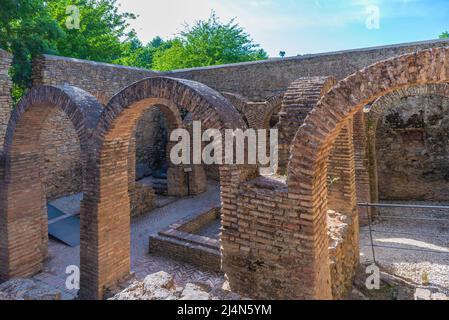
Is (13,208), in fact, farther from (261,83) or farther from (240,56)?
(240,56)

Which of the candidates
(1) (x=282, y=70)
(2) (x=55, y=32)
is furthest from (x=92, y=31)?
(1) (x=282, y=70)

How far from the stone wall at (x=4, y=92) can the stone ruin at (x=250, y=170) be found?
3 centimetres

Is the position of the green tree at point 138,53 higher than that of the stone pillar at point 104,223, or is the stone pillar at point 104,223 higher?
the green tree at point 138,53

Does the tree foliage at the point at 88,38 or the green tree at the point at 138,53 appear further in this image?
the green tree at the point at 138,53

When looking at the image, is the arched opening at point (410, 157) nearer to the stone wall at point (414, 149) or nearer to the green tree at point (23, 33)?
the stone wall at point (414, 149)

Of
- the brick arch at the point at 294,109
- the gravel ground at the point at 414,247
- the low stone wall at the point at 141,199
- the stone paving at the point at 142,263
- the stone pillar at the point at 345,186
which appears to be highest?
the brick arch at the point at 294,109

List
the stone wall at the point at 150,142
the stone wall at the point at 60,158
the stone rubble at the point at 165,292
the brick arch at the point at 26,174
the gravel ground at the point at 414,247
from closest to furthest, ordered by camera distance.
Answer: the stone rubble at the point at 165,292
the brick arch at the point at 26,174
the gravel ground at the point at 414,247
the stone wall at the point at 60,158
the stone wall at the point at 150,142

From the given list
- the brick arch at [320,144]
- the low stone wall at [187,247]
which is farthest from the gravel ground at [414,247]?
the low stone wall at [187,247]

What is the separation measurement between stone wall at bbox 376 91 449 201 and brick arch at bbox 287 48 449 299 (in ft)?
29.0

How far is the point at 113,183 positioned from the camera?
5.33m

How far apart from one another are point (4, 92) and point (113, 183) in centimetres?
414

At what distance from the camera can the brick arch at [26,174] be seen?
17.6 ft

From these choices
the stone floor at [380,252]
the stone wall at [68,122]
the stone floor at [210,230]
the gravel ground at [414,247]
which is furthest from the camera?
A: the stone wall at [68,122]

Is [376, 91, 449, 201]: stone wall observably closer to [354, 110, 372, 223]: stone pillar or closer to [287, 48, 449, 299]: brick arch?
[354, 110, 372, 223]: stone pillar
